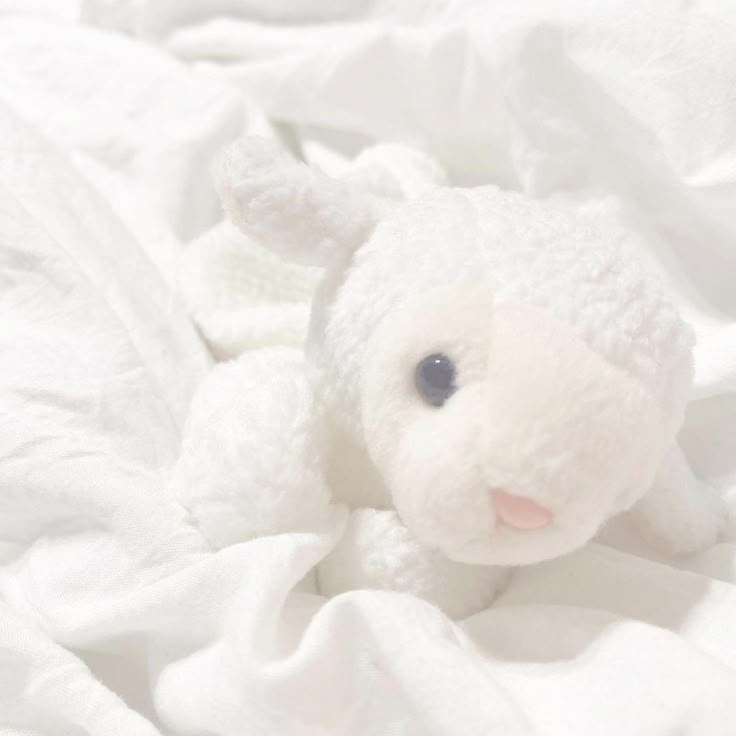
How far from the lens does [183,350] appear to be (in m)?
0.67

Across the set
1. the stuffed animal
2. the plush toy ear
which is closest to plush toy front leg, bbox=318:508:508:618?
the stuffed animal

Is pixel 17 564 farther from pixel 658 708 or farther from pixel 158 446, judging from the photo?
pixel 658 708

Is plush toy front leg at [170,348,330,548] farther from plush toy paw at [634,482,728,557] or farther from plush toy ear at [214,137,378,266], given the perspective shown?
plush toy paw at [634,482,728,557]

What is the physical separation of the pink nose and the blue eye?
0.16ft

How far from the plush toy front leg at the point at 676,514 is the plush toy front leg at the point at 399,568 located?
0.31 ft

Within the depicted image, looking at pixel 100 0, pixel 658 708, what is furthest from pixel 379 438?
pixel 100 0

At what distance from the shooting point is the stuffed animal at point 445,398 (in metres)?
0.43

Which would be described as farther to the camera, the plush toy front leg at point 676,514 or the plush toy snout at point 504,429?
the plush toy front leg at point 676,514

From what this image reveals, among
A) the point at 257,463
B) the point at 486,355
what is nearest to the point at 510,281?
the point at 486,355

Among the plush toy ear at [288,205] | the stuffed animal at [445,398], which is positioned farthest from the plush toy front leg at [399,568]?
the plush toy ear at [288,205]

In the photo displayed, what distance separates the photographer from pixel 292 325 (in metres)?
0.65

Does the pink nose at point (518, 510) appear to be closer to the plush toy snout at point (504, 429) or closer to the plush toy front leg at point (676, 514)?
the plush toy snout at point (504, 429)

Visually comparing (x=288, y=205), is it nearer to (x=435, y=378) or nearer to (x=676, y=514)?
(x=435, y=378)

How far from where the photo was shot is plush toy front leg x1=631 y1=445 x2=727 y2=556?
54 cm
